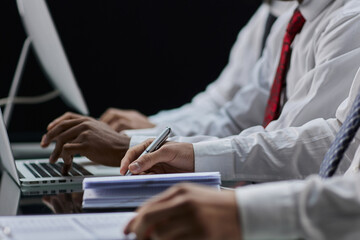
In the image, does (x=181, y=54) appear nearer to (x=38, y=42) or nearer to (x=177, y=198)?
(x=38, y=42)

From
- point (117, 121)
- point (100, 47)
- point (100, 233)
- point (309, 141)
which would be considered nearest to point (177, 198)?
point (100, 233)

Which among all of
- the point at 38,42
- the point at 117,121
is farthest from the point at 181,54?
the point at 38,42

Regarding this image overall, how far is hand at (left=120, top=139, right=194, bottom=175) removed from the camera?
112 centimetres

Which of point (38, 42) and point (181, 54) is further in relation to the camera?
point (181, 54)

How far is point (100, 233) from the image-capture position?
0.77 metres

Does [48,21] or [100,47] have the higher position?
[48,21]

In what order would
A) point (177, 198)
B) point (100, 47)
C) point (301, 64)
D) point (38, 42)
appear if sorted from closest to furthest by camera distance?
1. point (177, 198)
2. point (301, 64)
3. point (38, 42)
4. point (100, 47)

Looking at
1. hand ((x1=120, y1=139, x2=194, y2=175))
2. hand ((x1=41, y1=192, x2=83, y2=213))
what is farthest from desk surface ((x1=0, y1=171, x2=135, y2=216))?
hand ((x1=120, y1=139, x2=194, y2=175))

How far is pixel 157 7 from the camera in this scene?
3.28 metres

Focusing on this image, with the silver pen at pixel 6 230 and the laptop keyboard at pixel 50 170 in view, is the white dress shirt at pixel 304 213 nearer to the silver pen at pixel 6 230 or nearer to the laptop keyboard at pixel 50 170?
the silver pen at pixel 6 230

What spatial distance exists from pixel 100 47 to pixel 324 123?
209 centimetres

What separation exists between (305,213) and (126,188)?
0.36 metres

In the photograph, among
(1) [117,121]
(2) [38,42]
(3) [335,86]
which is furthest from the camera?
(1) [117,121]

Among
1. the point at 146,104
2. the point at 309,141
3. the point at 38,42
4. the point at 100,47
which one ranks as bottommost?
the point at 146,104
